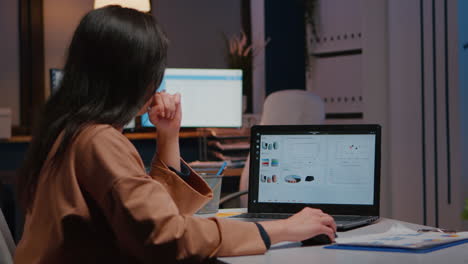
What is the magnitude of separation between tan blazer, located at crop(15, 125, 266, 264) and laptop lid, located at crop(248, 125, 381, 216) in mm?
577

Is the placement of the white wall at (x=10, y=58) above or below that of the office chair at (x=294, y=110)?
above

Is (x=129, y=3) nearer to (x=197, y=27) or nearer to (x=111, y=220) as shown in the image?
(x=197, y=27)

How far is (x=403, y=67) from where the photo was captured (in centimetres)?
290

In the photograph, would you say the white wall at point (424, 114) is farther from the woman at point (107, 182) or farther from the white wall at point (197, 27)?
the white wall at point (197, 27)

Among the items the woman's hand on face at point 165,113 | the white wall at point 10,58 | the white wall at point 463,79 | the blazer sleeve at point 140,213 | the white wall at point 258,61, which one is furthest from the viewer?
the white wall at point 258,61

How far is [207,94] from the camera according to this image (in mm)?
3715

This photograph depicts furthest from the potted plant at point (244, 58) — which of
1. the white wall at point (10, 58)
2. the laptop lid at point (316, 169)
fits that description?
the laptop lid at point (316, 169)

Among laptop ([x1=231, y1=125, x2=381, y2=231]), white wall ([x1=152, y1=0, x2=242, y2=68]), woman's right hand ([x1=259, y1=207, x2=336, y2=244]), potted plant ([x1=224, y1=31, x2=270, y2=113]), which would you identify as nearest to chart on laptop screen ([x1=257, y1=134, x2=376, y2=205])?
laptop ([x1=231, y1=125, x2=381, y2=231])

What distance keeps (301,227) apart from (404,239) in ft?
0.86

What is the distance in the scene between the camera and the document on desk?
1.36 m

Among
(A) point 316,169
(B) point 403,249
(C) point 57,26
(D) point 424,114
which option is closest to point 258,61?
(C) point 57,26

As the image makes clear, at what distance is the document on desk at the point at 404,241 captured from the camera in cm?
136

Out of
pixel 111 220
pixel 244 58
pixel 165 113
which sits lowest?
pixel 111 220

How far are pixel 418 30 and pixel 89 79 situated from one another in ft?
6.40
